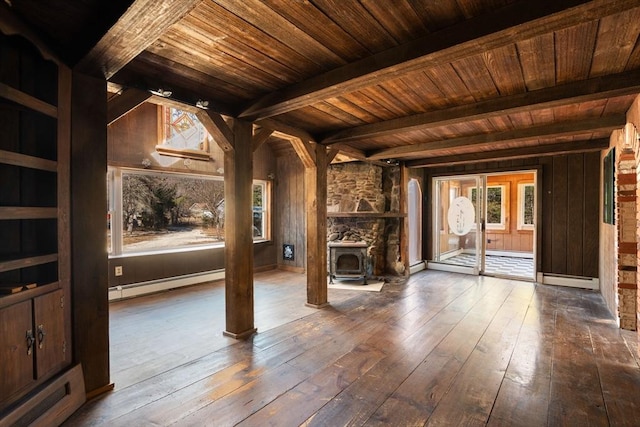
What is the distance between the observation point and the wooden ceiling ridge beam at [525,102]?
231 centimetres

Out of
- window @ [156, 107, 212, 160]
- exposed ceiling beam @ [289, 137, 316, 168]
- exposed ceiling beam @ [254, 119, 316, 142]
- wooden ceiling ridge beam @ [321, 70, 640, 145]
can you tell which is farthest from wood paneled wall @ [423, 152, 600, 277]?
window @ [156, 107, 212, 160]

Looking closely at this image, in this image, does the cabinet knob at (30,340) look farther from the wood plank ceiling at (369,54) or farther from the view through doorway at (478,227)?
the view through doorway at (478,227)

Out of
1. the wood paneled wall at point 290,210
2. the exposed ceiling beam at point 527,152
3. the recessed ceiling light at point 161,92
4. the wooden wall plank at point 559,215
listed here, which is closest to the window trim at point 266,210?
the wood paneled wall at point 290,210

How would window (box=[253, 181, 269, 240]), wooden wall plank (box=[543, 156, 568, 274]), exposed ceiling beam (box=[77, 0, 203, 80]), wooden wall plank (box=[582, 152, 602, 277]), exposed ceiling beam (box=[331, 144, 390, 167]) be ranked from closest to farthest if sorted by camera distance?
1. exposed ceiling beam (box=[77, 0, 203, 80])
2. exposed ceiling beam (box=[331, 144, 390, 167])
3. wooden wall plank (box=[582, 152, 602, 277])
4. wooden wall plank (box=[543, 156, 568, 274])
5. window (box=[253, 181, 269, 240])

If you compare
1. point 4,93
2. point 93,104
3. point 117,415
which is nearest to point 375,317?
point 117,415

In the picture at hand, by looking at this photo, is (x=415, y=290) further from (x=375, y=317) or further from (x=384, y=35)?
(x=384, y=35)

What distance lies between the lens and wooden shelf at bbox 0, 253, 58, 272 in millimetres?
1577

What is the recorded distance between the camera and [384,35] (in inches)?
71.2

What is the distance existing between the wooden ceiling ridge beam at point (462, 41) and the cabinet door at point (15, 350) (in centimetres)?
217

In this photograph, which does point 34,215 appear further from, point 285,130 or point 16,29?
point 285,130

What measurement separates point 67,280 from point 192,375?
43.5 inches

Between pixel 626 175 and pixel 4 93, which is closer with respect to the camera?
pixel 4 93

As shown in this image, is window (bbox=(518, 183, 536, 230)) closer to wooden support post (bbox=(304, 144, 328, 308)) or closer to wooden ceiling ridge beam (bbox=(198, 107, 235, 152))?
wooden support post (bbox=(304, 144, 328, 308))

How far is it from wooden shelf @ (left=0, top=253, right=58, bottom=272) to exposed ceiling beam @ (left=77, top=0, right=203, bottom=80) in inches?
45.9
